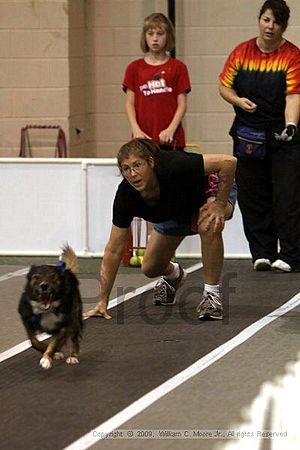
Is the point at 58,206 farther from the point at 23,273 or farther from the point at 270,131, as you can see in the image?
the point at 270,131

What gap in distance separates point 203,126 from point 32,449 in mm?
6044

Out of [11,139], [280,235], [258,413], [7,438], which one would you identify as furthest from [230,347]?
[11,139]

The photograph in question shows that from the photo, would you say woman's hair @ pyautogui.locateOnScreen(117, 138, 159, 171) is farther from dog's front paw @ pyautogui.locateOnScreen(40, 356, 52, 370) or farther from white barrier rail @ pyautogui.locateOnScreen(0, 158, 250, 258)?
white barrier rail @ pyautogui.locateOnScreen(0, 158, 250, 258)

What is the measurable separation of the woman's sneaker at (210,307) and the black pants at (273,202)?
1.50 metres

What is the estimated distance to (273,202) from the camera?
7.79 meters

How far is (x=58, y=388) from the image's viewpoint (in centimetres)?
498

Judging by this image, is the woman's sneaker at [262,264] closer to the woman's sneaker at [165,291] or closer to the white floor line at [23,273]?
the white floor line at [23,273]

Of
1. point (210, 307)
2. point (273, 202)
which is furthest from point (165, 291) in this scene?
point (273, 202)

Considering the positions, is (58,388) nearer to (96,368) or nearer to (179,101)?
(96,368)

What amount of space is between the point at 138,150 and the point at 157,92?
2.28 metres

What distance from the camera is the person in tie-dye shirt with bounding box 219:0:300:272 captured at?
750cm

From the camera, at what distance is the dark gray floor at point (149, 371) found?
4418 mm

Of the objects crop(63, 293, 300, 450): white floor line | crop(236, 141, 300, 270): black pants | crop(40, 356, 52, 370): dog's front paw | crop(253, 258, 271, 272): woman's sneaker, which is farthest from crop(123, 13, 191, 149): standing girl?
crop(40, 356, 52, 370): dog's front paw

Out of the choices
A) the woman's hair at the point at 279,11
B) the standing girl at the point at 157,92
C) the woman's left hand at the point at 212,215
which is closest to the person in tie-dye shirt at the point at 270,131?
the woman's hair at the point at 279,11
